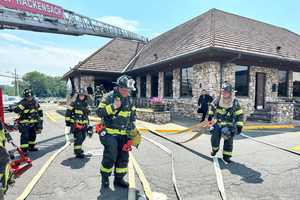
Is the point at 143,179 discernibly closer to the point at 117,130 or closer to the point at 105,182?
the point at 105,182

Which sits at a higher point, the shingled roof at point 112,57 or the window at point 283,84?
the shingled roof at point 112,57

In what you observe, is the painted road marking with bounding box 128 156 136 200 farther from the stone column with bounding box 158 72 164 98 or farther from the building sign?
the building sign

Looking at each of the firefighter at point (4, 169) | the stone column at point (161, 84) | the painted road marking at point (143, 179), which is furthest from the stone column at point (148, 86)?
the firefighter at point (4, 169)

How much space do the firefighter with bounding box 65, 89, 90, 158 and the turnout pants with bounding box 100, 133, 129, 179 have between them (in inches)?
74.7

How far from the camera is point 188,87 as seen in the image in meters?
13.1

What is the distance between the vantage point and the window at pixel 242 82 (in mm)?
12359

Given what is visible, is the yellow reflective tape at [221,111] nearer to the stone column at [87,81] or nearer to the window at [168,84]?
the window at [168,84]

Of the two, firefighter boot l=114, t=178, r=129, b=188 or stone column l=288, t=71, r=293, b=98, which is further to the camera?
stone column l=288, t=71, r=293, b=98

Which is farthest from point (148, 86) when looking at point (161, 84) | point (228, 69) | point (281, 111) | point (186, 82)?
point (281, 111)

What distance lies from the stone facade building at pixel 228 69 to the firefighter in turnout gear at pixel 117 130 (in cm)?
755

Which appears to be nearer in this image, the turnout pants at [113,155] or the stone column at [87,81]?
the turnout pants at [113,155]

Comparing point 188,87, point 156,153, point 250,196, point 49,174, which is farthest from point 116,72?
point 250,196

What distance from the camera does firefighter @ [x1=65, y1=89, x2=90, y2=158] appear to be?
16.9ft

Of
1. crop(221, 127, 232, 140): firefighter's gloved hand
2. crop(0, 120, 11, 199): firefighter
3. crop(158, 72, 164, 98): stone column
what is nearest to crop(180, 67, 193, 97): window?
crop(158, 72, 164, 98): stone column
